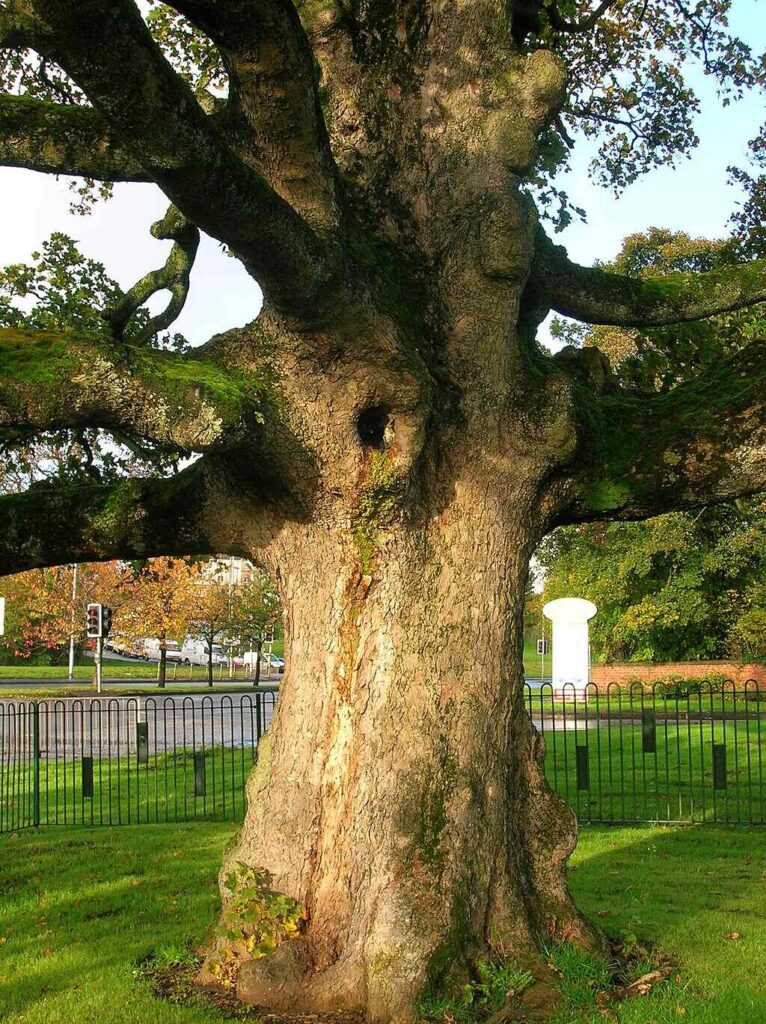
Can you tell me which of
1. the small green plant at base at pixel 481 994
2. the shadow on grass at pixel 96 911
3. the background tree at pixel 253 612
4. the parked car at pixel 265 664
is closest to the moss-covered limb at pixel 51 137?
the shadow on grass at pixel 96 911

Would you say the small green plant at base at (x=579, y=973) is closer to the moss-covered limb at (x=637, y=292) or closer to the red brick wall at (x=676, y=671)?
the moss-covered limb at (x=637, y=292)

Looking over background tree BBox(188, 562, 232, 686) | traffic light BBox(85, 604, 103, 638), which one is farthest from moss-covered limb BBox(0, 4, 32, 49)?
background tree BBox(188, 562, 232, 686)

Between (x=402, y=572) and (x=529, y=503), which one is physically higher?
(x=529, y=503)

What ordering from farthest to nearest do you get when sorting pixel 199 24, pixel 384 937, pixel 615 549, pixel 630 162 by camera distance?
1. pixel 615 549
2. pixel 630 162
3. pixel 384 937
4. pixel 199 24

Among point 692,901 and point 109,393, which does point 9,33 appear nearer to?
point 109,393

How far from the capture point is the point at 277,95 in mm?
4844

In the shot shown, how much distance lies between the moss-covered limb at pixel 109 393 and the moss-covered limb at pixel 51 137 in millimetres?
1995

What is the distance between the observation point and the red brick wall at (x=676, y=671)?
32.0 metres

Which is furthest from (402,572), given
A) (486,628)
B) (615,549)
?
(615,549)

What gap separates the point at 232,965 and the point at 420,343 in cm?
373

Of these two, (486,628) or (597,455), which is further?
(597,455)

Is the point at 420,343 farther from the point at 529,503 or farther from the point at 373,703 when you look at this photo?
the point at 373,703

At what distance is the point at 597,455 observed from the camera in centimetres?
680

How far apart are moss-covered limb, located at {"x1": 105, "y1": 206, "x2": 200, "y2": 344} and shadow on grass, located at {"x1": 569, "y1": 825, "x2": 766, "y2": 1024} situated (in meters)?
5.99
